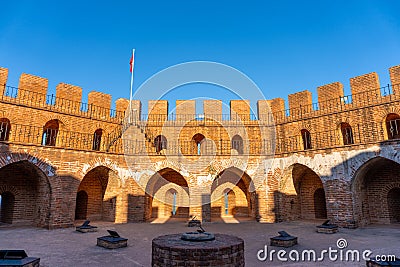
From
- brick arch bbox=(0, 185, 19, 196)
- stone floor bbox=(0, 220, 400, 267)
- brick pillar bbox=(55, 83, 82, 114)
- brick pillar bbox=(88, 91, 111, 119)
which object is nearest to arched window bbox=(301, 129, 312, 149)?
stone floor bbox=(0, 220, 400, 267)

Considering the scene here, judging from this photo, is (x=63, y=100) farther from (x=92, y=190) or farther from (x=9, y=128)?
(x=92, y=190)

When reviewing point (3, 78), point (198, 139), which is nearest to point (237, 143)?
point (198, 139)

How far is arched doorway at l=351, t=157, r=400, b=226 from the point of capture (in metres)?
13.5

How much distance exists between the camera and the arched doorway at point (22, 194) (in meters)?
13.0

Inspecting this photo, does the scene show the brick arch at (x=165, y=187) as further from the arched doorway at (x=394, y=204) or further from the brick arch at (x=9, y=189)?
the arched doorway at (x=394, y=204)

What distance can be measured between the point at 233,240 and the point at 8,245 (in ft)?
25.7

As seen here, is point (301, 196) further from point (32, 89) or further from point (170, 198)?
point (32, 89)

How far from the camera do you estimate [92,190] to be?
1667 cm

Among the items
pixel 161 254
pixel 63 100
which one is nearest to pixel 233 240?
pixel 161 254

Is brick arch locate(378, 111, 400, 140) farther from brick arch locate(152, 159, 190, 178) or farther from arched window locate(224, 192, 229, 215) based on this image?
brick arch locate(152, 159, 190, 178)

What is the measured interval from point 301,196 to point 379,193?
4.19 meters

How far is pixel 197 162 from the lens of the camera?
1534 cm

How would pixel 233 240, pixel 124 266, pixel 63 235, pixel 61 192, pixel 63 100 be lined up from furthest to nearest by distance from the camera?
pixel 63 100
pixel 61 192
pixel 63 235
pixel 124 266
pixel 233 240
